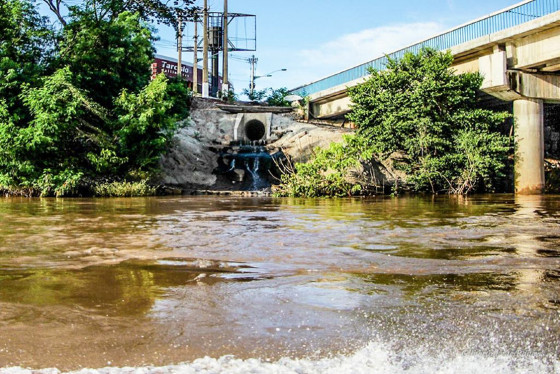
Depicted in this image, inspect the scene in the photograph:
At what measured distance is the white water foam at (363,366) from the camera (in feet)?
7.02

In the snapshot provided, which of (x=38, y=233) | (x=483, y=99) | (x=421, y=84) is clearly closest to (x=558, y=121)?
(x=483, y=99)

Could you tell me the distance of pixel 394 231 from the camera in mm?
7012

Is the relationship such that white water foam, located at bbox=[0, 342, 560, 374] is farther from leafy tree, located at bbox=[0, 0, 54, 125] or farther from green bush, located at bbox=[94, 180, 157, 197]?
leafy tree, located at bbox=[0, 0, 54, 125]

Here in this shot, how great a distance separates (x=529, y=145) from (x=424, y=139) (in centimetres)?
365

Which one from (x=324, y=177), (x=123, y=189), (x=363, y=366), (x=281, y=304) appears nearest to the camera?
(x=363, y=366)

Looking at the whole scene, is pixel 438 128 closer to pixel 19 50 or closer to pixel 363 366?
pixel 19 50

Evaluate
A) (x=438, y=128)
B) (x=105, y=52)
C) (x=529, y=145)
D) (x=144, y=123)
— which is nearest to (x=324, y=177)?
(x=438, y=128)

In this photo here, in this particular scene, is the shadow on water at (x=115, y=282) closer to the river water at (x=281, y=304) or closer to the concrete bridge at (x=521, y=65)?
the river water at (x=281, y=304)

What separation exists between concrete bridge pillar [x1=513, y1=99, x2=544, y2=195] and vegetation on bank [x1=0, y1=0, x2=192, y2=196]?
1258cm

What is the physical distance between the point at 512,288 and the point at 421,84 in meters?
17.8

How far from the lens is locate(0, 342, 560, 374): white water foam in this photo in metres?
2.14

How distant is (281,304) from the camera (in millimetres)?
3166

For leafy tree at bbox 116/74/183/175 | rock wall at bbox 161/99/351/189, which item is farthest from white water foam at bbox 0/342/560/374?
rock wall at bbox 161/99/351/189

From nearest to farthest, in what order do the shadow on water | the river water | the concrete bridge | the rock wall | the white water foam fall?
the white water foam → the river water → the shadow on water → the concrete bridge → the rock wall
